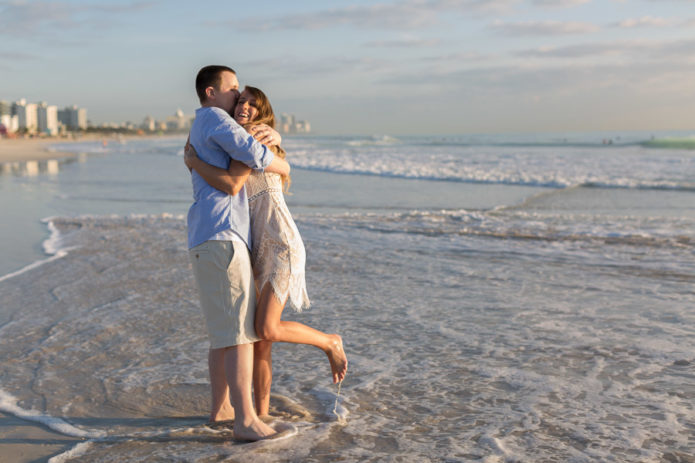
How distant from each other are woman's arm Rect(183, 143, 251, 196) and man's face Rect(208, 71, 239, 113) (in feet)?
0.98

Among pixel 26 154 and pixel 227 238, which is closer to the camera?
pixel 227 238

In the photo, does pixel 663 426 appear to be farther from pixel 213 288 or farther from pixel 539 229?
pixel 539 229

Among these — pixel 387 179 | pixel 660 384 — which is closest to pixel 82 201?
pixel 387 179

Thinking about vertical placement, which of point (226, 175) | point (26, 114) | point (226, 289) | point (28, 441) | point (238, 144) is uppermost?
point (26, 114)

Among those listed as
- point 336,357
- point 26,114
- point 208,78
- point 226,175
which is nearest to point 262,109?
point 208,78

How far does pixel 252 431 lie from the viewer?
2.94 m

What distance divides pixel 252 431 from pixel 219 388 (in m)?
0.34

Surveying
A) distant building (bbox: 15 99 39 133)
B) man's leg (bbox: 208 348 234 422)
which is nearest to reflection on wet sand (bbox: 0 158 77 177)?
man's leg (bbox: 208 348 234 422)

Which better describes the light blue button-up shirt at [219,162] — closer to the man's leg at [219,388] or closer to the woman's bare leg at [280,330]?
the woman's bare leg at [280,330]

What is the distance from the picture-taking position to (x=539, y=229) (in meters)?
9.56

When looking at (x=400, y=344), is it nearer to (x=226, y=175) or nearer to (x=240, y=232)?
(x=240, y=232)

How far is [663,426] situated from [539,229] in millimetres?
6652

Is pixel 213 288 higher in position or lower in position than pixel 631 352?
higher

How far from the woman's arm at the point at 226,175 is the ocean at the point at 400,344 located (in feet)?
4.06
